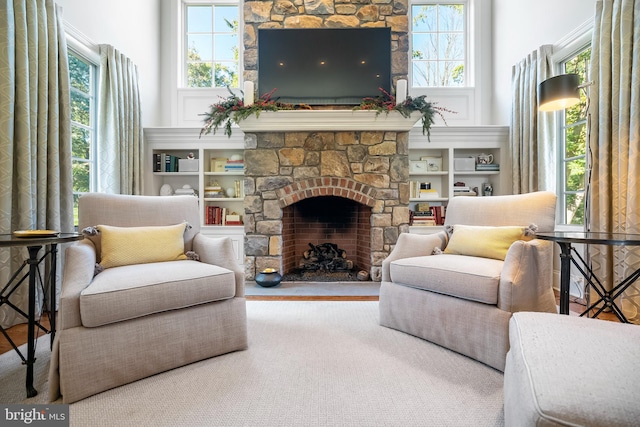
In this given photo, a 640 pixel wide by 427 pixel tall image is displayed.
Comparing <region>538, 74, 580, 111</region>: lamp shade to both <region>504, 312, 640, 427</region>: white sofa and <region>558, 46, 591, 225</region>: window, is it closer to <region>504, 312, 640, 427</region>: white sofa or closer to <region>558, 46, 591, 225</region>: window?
<region>558, 46, 591, 225</region>: window

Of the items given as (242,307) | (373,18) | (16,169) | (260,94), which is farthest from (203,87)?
(242,307)

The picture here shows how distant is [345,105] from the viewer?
3684 mm

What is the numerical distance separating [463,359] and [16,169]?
9.68 feet

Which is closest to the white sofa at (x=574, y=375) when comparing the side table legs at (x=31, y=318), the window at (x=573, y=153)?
the side table legs at (x=31, y=318)

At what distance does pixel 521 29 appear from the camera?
11.8 ft

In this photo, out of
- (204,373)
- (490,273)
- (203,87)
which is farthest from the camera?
(203,87)

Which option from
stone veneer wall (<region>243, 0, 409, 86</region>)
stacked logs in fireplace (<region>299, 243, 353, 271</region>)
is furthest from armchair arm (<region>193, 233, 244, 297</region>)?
stone veneer wall (<region>243, 0, 409, 86</region>)

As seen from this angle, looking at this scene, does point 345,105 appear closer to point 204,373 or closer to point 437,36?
point 437,36

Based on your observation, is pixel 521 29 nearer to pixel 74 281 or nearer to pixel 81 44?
pixel 81 44

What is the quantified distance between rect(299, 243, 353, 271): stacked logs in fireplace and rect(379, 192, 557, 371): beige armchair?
5.60 feet

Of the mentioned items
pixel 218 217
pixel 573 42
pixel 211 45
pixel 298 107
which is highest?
pixel 211 45

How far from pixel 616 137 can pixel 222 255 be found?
2780 millimetres

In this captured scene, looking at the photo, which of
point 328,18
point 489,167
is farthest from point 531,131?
point 328,18

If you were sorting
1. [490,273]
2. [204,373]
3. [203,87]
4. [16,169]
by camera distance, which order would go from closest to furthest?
[204,373]
[490,273]
[16,169]
[203,87]
